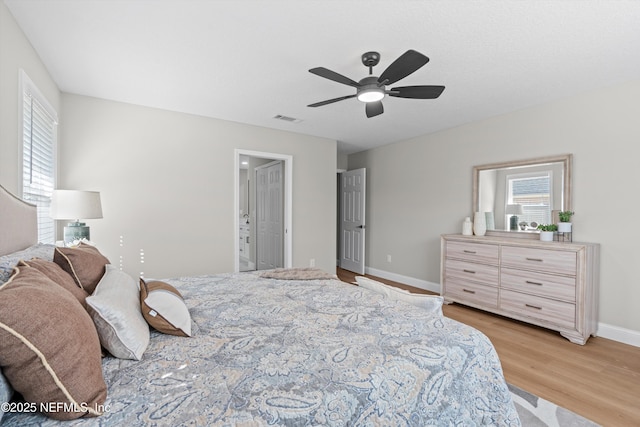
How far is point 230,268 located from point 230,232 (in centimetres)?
51

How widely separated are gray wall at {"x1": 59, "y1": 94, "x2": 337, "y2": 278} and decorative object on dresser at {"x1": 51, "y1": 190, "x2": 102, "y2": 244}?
2.39 feet

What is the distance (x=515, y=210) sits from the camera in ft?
12.6

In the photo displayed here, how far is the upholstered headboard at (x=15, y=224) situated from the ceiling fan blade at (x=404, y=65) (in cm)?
244

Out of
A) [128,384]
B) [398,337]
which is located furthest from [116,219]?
[398,337]

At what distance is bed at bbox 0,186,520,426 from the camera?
911 mm

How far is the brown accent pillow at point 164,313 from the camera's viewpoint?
4.51 ft

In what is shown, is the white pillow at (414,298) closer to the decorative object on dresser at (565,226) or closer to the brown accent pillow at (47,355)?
the brown accent pillow at (47,355)

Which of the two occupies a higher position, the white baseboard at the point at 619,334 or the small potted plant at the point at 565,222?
the small potted plant at the point at 565,222

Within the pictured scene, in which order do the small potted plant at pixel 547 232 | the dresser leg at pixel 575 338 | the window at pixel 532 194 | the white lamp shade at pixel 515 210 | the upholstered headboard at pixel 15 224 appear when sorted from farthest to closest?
1. the white lamp shade at pixel 515 210
2. the window at pixel 532 194
3. the small potted plant at pixel 547 232
4. the dresser leg at pixel 575 338
5. the upholstered headboard at pixel 15 224

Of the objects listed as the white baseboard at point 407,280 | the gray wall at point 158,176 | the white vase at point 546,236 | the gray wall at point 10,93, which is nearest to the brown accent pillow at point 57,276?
the gray wall at point 10,93

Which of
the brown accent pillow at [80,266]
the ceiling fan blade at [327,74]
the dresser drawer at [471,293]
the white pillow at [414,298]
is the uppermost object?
the ceiling fan blade at [327,74]

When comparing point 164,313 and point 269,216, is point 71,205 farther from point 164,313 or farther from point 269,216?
point 269,216

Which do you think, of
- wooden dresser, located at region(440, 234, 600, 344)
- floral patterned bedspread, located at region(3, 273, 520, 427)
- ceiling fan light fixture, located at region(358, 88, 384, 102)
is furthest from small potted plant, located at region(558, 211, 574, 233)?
floral patterned bedspread, located at region(3, 273, 520, 427)

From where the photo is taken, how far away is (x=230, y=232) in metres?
4.32
